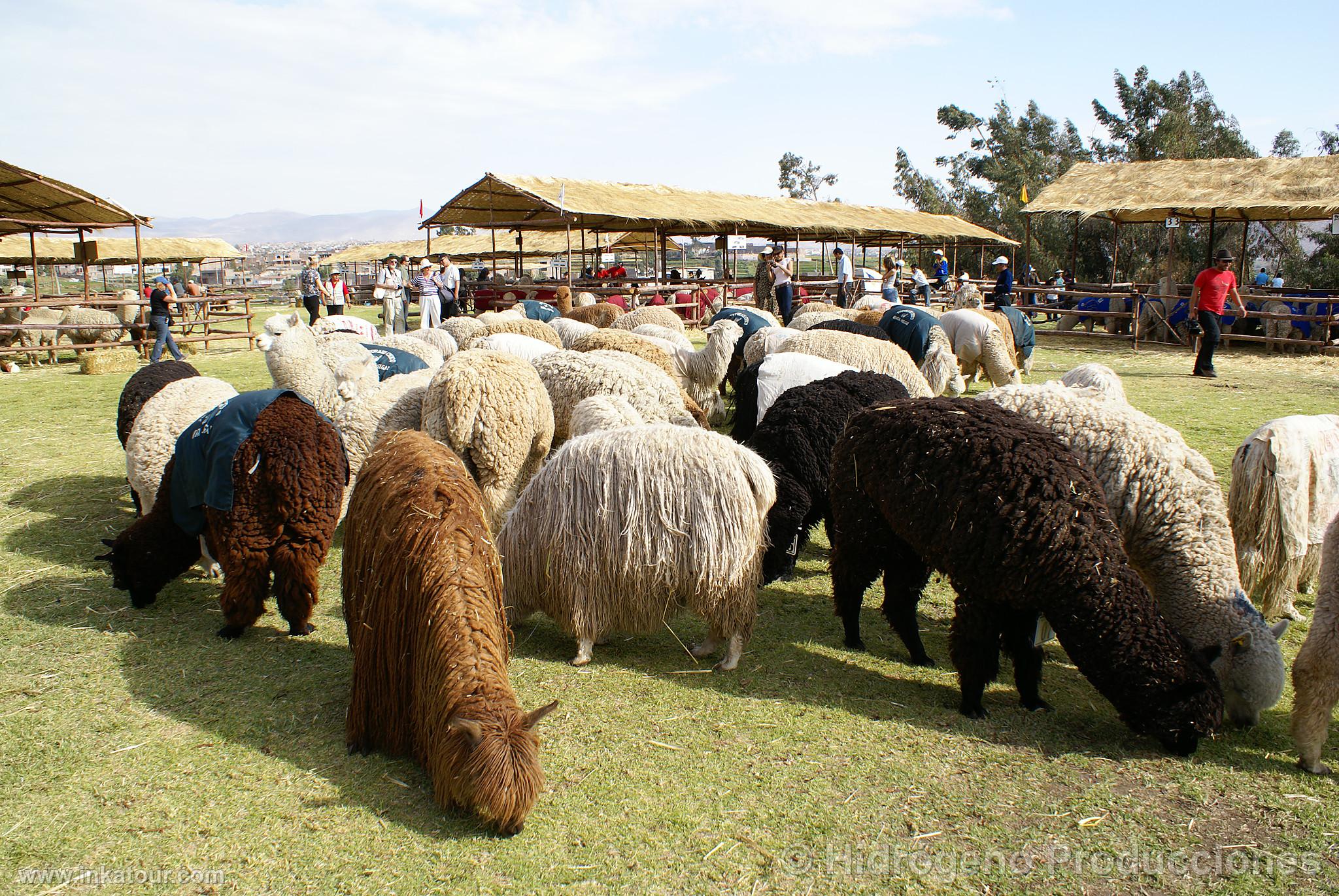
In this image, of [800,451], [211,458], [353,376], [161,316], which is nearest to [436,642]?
[211,458]

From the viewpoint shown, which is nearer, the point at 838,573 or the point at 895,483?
the point at 895,483

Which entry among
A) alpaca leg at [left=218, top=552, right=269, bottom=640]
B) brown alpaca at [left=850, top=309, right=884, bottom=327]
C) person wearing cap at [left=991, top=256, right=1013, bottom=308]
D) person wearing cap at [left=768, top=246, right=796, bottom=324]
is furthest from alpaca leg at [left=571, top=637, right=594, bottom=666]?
person wearing cap at [left=991, top=256, right=1013, bottom=308]

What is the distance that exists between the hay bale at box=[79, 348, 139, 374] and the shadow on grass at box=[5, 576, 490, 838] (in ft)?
39.3

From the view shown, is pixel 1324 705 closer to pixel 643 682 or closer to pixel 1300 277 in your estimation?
pixel 643 682

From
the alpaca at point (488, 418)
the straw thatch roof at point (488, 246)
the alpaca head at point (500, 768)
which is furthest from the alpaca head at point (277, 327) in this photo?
the straw thatch roof at point (488, 246)

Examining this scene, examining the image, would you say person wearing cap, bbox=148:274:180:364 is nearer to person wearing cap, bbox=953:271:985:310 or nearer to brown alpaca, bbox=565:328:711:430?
brown alpaca, bbox=565:328:711:430

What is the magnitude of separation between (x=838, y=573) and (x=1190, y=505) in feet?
5.55

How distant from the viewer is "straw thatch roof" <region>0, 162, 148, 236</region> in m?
16.3

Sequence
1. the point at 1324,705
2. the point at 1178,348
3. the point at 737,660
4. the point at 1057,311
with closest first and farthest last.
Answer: the point at 1324,705
the point at 737,660
the point at 1178,348
the point at 1057,311

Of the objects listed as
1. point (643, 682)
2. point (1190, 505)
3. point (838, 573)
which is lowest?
point (643, 682)

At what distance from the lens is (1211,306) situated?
1362cm

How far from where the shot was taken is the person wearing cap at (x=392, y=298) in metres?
18.5

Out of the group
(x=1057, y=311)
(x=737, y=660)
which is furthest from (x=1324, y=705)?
(x=1057, y=311)

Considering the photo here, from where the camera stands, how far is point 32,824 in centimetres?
295
